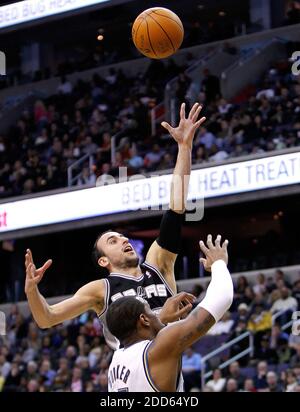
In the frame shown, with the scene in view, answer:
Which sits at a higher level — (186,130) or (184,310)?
(186,130)

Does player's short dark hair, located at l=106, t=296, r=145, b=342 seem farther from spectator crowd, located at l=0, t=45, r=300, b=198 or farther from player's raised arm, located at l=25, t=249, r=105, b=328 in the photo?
spectator crowd, located at l=0, t=45, r=300, b=198

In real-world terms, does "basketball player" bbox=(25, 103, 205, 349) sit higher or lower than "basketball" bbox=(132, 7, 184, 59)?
lower

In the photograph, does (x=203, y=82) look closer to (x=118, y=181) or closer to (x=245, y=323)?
(x=118, y=181)

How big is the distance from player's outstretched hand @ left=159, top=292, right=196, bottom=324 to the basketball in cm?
383

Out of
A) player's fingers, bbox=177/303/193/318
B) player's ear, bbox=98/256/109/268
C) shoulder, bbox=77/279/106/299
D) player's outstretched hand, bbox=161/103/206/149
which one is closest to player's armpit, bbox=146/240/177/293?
player's ear, bbox=98/256/109/268

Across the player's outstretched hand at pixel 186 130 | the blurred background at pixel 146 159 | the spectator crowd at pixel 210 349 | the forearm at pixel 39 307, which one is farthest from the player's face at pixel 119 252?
the blurred background at pixel 146 159

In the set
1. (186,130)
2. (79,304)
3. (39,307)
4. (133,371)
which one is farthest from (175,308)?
(186,130)

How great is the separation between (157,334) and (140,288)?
68.0 inches

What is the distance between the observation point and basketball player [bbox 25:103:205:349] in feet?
21.8

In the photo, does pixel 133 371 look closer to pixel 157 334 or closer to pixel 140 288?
pixel 157 334

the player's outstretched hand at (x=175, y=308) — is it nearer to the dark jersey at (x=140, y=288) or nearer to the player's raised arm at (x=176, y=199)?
the dark jersey at (x=140, y=288)

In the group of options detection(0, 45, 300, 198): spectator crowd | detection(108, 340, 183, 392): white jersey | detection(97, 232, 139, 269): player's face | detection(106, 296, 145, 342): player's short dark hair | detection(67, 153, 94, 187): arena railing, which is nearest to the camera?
detection(108, 340, 183, 392): white jersey

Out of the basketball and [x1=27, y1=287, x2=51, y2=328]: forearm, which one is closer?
[x1=27, y1=287, x2=51, y2=328]: forearm

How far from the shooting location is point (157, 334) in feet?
16.5
